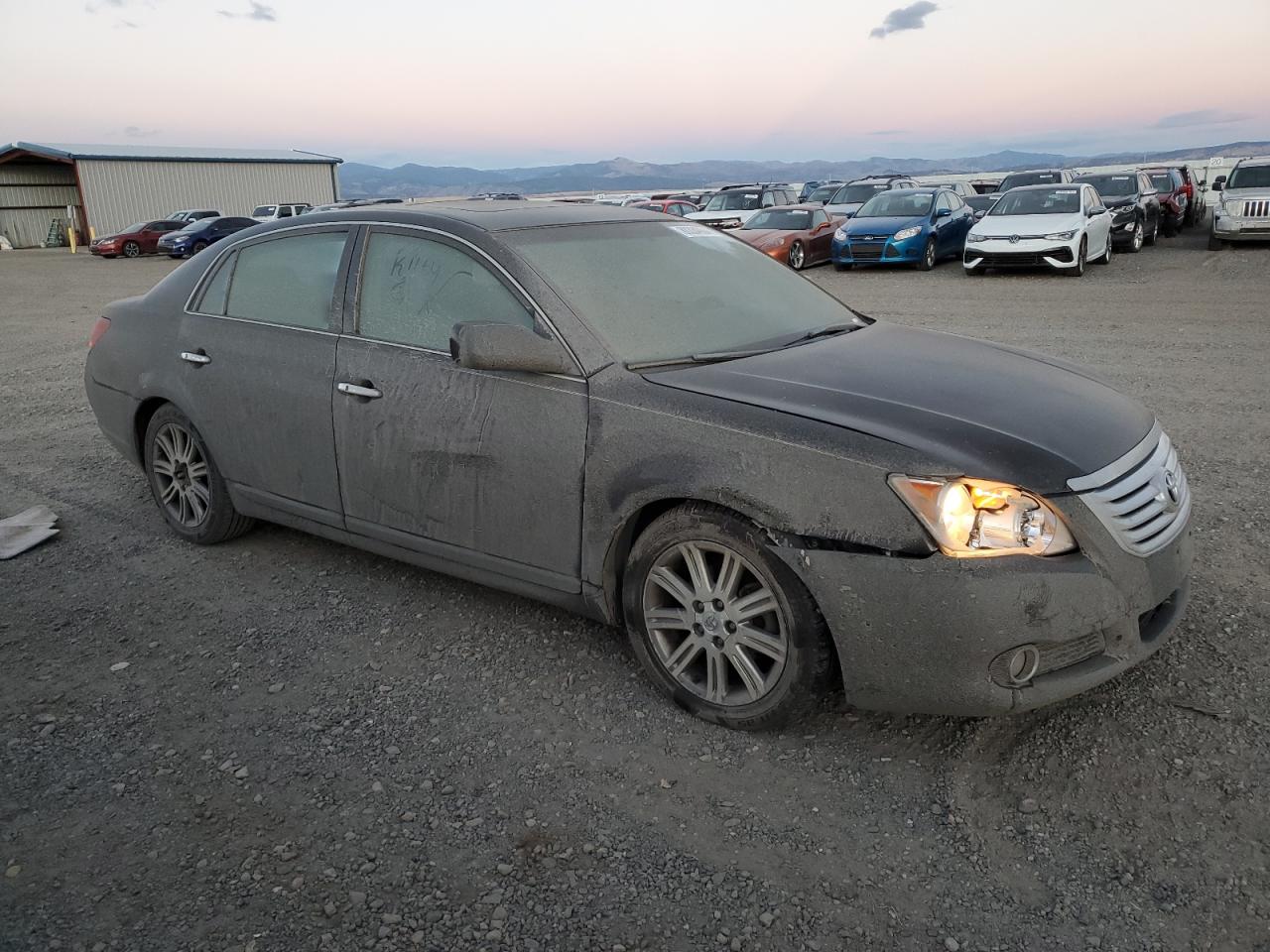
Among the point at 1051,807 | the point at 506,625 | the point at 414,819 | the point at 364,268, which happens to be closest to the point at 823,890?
the point at 1051,807

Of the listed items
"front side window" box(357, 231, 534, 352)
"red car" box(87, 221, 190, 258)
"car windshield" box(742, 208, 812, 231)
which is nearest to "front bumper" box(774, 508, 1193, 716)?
"front side window" box(357, 231, 534, 352)

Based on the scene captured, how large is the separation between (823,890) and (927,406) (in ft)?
4.82

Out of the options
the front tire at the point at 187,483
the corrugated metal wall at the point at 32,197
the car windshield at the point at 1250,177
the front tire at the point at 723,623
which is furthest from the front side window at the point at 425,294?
the corrugated metal wall at the point at 32,197

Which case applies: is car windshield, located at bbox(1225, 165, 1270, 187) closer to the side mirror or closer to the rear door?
the rear door

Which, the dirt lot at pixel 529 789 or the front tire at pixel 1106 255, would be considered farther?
the front tire at pixel 1106 255

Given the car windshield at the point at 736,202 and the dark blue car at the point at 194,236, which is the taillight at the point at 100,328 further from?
the dark blue car at the point at 194,236

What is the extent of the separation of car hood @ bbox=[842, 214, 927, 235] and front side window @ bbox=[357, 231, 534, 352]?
17.0m

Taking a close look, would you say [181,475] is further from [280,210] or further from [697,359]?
[280,210]

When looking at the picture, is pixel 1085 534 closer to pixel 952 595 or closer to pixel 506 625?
pixel 952 595

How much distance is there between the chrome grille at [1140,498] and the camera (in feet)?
9.71

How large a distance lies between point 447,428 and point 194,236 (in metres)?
32.7

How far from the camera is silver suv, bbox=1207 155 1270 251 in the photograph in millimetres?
18984

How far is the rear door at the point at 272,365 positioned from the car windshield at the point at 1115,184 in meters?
20.4

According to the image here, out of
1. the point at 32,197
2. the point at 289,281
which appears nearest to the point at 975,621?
the point at 289,281
